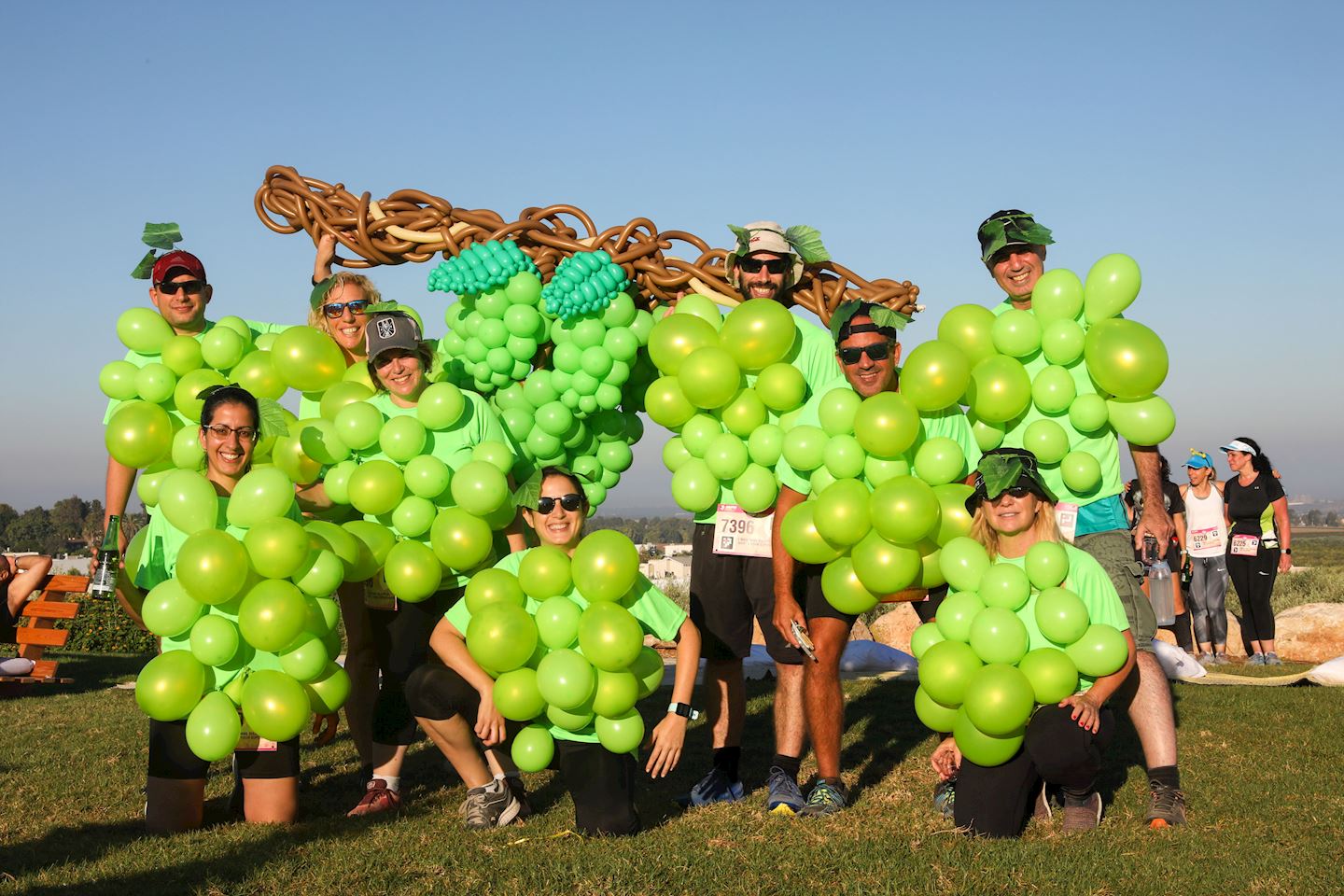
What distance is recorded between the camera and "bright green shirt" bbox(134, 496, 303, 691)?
13.2 feet

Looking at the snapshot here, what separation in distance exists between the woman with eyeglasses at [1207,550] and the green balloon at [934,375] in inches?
307

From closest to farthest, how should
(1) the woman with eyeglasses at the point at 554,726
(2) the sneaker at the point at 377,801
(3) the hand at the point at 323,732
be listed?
(1) the woman with eyeglasses at the point at 554,726
(2) the sneaker at the point at 377,801
(3) the hand at the point at 323,732

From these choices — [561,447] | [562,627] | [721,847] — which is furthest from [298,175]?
[721,847]

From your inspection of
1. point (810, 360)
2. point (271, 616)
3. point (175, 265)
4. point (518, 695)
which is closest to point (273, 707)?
point (271, 616)

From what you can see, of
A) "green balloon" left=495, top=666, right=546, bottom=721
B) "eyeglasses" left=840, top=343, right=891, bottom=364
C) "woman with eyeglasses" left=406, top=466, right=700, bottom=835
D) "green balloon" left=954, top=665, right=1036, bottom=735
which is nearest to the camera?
"green balloon" left=954, top=665, right=1036, bottom=735

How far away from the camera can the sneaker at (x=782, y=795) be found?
14.1ft

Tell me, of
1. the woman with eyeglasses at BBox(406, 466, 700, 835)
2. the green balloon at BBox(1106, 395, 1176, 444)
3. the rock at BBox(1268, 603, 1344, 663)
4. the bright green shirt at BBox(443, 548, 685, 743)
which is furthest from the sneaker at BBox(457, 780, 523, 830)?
the rock at BBox(1268, 603, 1344, 663)

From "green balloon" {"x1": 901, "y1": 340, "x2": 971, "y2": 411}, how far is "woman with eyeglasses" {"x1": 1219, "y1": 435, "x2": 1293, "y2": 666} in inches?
284

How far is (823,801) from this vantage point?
4.29 metres

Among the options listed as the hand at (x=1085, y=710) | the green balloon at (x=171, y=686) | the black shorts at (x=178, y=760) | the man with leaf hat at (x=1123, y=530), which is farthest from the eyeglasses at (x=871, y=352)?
the green balloon at (x=171, y=686)

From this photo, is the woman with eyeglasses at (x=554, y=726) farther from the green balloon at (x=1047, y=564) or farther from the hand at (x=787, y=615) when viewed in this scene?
the green balloon at (x=1047, y=564)

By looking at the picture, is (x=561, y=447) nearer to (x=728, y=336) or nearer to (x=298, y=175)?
(x=728, y=336)

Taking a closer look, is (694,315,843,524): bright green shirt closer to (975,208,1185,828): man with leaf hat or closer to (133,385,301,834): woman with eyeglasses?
(975,208,1185,828): man with leaf hat

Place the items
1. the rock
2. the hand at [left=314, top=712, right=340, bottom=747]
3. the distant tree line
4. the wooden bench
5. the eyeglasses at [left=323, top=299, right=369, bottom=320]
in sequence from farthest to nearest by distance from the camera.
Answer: the distant tree line → the rock → the wooden bench → the hand at [left=314, top=712, right=340, bottom=747] → the eyeglasses at [left=323, top=299, right=369, bottom=320]
